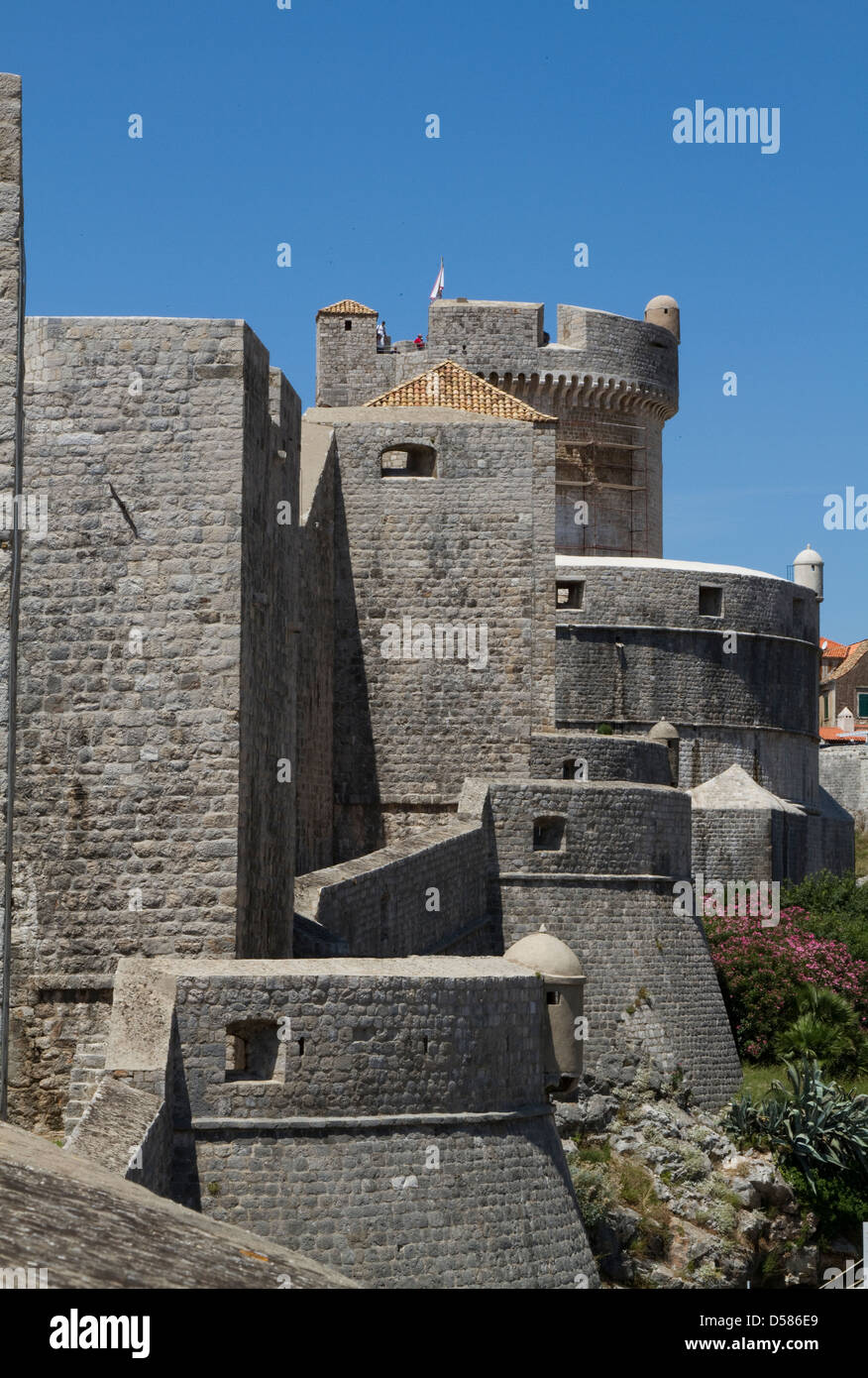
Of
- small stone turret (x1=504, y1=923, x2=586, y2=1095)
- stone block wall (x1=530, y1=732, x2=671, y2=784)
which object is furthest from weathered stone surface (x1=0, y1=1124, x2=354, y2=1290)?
stone block wall (x1=530, y1=732, x2=671, y2=784)

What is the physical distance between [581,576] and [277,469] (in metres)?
19.9

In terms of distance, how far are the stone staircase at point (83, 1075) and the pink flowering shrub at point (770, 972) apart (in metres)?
14.9

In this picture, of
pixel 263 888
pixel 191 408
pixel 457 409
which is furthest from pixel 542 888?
pixel 191 408

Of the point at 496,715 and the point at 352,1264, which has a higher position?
the point at 496,715

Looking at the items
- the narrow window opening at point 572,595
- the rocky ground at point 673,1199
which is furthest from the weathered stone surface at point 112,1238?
the narrow window opening at point 572,595

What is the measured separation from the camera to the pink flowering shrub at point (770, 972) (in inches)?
1086

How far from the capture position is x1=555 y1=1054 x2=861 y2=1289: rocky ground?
68.5 ft

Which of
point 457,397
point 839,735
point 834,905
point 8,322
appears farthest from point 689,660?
point 839,735

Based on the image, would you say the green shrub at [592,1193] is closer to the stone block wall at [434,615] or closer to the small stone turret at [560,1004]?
the small stone turret at [560,1004]

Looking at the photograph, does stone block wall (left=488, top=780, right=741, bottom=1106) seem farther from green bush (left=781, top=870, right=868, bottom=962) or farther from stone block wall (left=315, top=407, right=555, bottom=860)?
green bush (left=781, top=870, right=868, bottom=962)

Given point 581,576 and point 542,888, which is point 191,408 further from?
point 581,576

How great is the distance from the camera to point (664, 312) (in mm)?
49000
